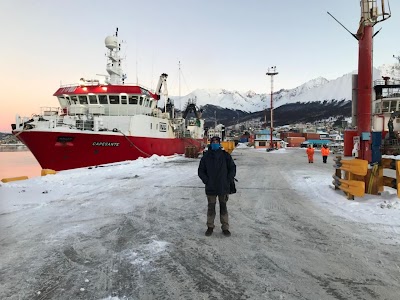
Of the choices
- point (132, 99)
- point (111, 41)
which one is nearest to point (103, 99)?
point (132, 99)

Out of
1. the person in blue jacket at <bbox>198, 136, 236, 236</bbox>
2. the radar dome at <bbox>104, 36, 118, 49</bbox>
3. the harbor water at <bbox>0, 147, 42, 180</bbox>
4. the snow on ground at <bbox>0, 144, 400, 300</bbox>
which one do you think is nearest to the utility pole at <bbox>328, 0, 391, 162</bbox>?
the snow on ground at <bbox>0, 144, 400, 300</bbox>

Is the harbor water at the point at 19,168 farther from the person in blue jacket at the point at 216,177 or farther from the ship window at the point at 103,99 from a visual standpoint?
the person in blue jacket at the point at 216,177

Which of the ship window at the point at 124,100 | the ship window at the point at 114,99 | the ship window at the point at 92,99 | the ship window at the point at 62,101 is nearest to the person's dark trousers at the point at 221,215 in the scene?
the ship window at the point at 124,100

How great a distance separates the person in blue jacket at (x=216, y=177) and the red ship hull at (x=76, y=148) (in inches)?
560

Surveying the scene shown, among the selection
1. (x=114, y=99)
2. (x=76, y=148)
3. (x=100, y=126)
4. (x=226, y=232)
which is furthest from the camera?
(x=114, y=99)

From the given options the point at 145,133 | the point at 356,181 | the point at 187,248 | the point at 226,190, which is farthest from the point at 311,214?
the point at 145,133

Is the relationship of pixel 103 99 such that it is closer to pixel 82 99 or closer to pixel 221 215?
pixel 82 99

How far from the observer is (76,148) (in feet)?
59.1

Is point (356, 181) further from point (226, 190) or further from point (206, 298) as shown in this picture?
point (206, 298)

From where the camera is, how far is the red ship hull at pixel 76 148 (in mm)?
17344

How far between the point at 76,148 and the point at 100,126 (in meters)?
2.52

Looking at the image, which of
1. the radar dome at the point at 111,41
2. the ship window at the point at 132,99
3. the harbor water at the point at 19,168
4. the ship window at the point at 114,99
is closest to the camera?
the ship window at the point at 114,99

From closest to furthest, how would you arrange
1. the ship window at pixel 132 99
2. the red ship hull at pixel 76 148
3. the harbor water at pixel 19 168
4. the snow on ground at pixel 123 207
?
1. the snow on ground at pixel 123 207
2. the red ship hull at pixel 76 148
3. the ship window at pixel 132 99
4. the harbor water at pixel 19 168

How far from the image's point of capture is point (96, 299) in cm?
319
